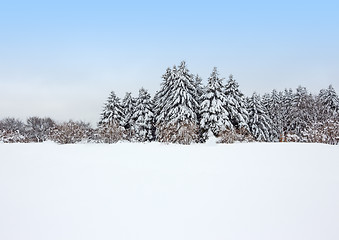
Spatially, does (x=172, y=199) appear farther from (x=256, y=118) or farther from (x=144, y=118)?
(x=256, y=118)

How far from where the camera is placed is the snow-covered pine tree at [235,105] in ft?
56.6

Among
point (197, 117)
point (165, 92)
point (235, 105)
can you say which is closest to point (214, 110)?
point (197, 117)

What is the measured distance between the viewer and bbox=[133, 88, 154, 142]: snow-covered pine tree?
66.7ft

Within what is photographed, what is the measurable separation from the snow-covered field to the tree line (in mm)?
5185

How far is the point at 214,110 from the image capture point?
51.0ft

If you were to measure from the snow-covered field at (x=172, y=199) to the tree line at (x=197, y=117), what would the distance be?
5.18 m

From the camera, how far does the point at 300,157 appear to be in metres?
3.17

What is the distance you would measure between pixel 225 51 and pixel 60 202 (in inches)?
899

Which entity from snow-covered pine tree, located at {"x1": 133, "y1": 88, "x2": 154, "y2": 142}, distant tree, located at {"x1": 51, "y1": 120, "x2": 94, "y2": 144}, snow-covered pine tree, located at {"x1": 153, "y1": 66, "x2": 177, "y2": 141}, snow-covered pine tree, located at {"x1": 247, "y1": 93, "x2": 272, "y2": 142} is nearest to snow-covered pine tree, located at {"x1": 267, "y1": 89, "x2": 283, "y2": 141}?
snow-covered pine tree, located at {"x1": 247, "y1": 93, "x2": 272, "y2": 142}

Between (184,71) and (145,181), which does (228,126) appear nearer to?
(184,71)

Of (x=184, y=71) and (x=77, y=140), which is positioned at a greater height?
(x=184, y=71)

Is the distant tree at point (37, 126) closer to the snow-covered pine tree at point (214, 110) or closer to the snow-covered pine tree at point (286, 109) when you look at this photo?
the snow-covered pine tree at point (214, 110)

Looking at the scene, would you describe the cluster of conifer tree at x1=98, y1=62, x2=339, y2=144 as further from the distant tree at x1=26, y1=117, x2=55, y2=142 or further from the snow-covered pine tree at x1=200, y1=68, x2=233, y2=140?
the distant tree at x1=26, y1=117, x2=55, y2=142

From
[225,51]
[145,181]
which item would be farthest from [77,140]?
[225,51]
